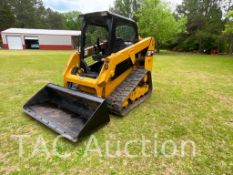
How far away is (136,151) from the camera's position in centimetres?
266

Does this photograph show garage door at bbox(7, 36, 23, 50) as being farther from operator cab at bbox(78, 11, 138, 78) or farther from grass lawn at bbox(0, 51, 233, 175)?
operator cab at bbox(78, 11, 138, 78)

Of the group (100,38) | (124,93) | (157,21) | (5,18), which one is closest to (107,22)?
(100,38)

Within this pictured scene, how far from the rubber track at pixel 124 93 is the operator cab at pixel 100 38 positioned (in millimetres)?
609

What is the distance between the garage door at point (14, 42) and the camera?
92.4 ft

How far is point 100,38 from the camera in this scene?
460 centimetres

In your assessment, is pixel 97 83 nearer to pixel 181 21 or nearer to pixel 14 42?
pixel 181 21

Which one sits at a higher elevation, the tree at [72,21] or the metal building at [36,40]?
the tree at [72,21]

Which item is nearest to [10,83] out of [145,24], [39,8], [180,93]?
[180,93]

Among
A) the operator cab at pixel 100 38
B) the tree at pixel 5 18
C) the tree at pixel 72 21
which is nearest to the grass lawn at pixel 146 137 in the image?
the operator cab at pixel 100 38

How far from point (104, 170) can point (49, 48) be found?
30165 millimetres

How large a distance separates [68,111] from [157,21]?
21.2 m

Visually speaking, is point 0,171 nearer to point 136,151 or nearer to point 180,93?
point 136,151

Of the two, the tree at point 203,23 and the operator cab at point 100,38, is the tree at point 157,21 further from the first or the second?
the operator cab at point 100,38

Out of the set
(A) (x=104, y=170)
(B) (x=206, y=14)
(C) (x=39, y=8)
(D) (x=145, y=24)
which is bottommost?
(A) (x=104, y=170)
